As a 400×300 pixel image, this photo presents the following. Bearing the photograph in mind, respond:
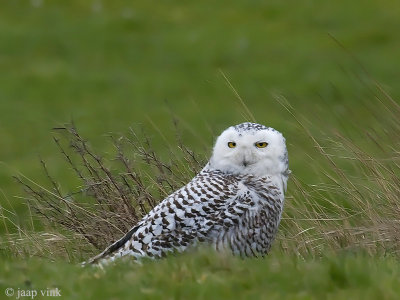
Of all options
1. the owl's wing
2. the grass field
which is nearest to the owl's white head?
the owl's wing

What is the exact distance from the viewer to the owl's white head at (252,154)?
23.4 feet

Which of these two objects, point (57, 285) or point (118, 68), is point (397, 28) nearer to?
point (118, 68)

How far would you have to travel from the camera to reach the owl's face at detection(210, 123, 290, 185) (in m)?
7.13

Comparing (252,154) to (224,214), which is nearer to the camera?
(224,214)

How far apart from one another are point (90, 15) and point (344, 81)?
25.8 feet

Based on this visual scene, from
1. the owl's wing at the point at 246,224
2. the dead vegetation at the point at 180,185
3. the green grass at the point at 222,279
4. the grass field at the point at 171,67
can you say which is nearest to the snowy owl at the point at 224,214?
the owl's wing at the point at 246,224

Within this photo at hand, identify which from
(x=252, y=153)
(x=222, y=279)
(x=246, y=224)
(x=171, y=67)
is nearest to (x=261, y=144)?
(x=252, y=153)

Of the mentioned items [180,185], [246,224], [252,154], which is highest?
[180,185]

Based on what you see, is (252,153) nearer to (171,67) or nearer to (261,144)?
(261,144)

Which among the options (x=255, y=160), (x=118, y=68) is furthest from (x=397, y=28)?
(x=255, y=160)

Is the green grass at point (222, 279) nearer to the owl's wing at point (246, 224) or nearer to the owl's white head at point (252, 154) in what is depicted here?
the owl's wing at point (246, 224)

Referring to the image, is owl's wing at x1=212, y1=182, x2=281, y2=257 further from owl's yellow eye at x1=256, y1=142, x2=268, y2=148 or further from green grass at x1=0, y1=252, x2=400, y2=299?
green grass at x1=0, y1=252, x2=400, y2=299

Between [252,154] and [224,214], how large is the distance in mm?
561

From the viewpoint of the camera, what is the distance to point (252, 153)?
7.13 m
